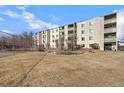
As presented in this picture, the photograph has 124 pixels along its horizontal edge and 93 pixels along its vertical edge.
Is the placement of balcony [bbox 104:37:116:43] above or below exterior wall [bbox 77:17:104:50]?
below

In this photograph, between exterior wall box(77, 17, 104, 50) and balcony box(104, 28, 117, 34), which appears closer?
balcony box(104, 28, 117, 34)

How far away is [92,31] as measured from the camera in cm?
2530

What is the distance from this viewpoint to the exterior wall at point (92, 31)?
23.2 meters

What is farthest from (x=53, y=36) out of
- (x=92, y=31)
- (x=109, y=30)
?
(x=109, y=30)

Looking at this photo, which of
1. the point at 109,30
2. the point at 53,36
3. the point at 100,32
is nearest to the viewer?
the point at 109,30

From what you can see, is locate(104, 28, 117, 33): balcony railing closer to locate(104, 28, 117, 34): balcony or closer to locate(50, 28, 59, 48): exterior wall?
locate(104, 28, 117, 34): balcony

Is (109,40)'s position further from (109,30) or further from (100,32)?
(100,32)

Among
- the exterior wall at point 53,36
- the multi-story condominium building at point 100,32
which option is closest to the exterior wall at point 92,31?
the multi-story condominium building at point 100,32

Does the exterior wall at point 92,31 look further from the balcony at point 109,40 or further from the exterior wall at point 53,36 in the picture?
the exterior wall at point 53,36

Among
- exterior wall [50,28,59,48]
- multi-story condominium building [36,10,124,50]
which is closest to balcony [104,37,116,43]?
multi-story condominium building [36,10,124,50]

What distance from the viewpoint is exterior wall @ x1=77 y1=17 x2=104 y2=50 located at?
76.1ft
